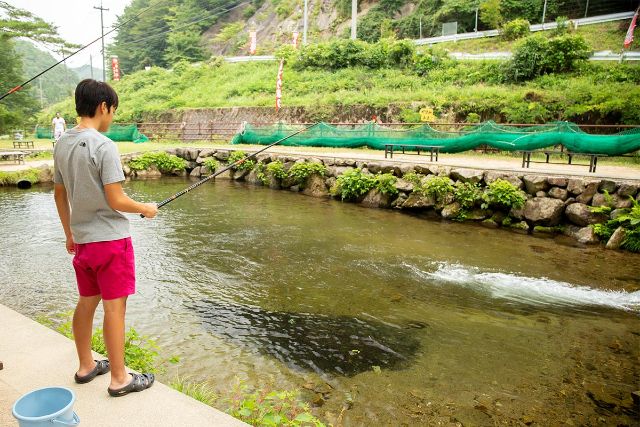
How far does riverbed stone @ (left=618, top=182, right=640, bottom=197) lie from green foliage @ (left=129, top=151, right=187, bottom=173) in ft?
51.7

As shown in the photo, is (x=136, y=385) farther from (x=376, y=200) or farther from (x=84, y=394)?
(x=376, y=200)


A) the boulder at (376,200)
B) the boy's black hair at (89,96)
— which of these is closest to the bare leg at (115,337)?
the boy's black hair at (89,96)

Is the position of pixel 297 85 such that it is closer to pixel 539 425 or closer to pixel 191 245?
pixel 191 245

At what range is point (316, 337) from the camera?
5012 millimetres

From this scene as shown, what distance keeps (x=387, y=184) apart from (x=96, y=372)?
1029cm

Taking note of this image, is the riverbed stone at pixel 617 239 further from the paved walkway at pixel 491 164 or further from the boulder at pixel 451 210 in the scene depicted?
the boulder at pixel 451 210

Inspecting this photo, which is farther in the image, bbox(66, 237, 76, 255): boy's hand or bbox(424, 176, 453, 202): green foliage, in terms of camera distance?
bbox(424, 176, 453, 202): green foliage

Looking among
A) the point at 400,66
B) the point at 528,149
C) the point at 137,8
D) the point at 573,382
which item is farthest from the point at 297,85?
the point at 137,8

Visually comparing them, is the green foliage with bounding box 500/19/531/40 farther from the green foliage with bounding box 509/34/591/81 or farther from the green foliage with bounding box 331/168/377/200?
the green foliage with bounding box 331/168/377/200

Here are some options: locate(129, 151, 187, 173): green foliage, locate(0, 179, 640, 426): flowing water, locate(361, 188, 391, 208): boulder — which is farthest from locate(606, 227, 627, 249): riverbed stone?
locate(129, 151, 187, 173): green foliage

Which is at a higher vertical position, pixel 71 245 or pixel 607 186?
pixel 71 245

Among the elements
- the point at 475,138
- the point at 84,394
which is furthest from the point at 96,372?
the point at 475,138

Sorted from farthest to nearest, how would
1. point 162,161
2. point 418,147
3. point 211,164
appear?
1. point 162,161
2. point 211,164
3. point 418,147

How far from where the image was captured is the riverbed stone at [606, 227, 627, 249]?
857cm
